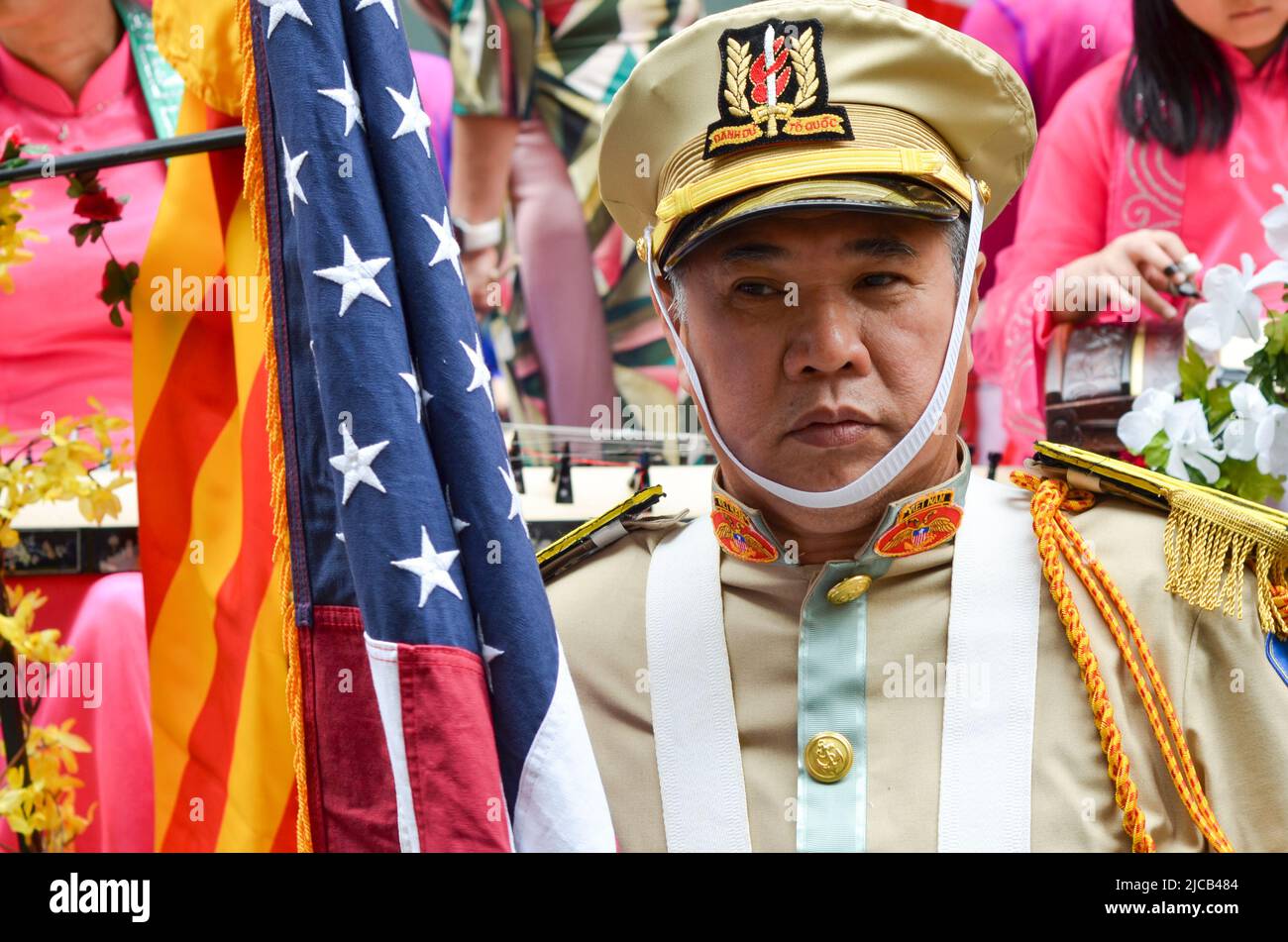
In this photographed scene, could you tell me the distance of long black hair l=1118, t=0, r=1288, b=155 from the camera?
2910 mm

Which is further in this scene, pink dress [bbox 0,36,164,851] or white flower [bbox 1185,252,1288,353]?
pink dress [bbox 0,36,164,851]

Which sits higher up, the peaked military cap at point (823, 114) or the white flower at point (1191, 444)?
the peaked military cap at point (823, 114)

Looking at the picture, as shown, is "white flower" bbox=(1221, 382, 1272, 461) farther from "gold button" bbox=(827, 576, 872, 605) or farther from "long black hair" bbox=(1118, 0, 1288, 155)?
"long black hair" bbox=(1118, 0, 1288, 155)

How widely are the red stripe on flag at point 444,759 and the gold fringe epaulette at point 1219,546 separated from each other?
92cm

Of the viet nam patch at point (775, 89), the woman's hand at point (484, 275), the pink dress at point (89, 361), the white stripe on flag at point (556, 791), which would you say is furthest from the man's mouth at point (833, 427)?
the woman's hand at point (484, 275)

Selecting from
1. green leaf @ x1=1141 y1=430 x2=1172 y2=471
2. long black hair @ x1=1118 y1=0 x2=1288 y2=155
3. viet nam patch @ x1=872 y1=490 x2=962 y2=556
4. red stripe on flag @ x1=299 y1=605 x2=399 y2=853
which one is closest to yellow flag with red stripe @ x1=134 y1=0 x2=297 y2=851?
red stripe on flag @ x1=299 y1=605 x2=399 y2=853

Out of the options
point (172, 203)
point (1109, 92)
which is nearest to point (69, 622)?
point (172, 203)

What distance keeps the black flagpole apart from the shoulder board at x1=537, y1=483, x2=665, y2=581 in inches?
31.1

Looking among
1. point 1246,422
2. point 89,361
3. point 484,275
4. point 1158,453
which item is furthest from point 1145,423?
point 89,361

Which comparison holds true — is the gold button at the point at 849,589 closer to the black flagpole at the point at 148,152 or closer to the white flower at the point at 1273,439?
the white flower at the point at 1273,439

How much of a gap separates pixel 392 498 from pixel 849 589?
709 millimetres

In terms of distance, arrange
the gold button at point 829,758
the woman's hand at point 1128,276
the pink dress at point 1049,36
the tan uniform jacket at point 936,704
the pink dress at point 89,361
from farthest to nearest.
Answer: the pink dress at point 1049,36, the woman's hand at point 1128,276, the pink dress at point 89,361, the gold button at point 829,758, the tan uniform jacket at point 936,704

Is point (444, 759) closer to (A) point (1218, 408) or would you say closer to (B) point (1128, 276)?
(A) point (1218, 408)

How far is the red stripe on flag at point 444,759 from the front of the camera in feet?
4.34
